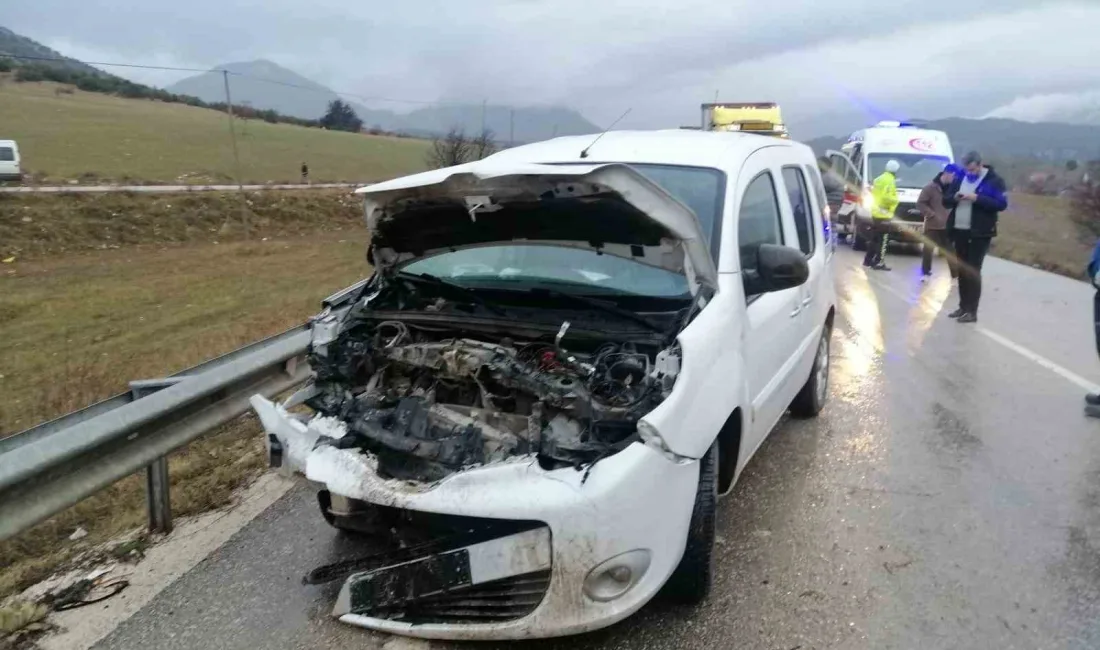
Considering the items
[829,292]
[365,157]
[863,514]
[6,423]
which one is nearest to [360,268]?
[6,423]

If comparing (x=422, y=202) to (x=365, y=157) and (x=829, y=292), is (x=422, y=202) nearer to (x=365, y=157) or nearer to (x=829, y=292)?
(x=829, y=292)

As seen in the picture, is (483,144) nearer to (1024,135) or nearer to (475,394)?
(475,394)

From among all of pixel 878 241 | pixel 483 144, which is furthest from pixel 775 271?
pixel 483 144

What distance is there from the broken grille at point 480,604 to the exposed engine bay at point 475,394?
0.42 metres

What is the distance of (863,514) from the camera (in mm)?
4160

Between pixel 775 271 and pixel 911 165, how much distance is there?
621 inches

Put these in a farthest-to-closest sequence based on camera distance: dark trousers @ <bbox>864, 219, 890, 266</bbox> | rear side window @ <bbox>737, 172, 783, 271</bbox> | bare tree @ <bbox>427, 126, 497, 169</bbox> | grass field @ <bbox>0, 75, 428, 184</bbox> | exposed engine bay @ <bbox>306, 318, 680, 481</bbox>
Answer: grass field @ <bbox>0, 75, 428, 184</bbox> → bare tree @ <bbox>427, 126, 497, 169</bbox> → dark trousers @ <bbox>864, 219, 890, 266</bbox> → rear side window @ <bbox>737, 172, 783, 271</bbox> → exposed engine bay @ <bbox>306, 318, 680, 481</bbox>

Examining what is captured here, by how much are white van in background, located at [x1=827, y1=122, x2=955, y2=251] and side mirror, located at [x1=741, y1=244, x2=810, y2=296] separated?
13933 millimetres

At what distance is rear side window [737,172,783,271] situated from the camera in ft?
13.0

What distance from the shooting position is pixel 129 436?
136 inches

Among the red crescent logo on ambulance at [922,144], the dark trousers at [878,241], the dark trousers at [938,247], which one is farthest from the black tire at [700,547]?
the red crescent logo on ambulance at [922,144]

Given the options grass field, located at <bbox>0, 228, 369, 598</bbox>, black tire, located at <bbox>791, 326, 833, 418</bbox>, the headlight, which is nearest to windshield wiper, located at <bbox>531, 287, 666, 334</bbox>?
the headlight

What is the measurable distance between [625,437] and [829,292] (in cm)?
354

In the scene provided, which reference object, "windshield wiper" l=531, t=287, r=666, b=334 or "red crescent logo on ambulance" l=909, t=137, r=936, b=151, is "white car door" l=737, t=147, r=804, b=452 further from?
"red crescent logo on ambulance" l=909, t=137, r=936, b=151
